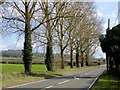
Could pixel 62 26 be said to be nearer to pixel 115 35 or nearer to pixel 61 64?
pixel 61 64

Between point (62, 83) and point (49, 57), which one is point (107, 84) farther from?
point (49, 57)

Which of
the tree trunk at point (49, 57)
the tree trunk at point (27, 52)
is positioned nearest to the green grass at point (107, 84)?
the tree trunk at point (27, 52)

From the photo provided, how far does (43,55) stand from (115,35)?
13.4 meters

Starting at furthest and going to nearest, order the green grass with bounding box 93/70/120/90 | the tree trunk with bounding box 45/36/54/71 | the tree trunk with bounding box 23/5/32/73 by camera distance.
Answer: the tree trunk with bounding box 45/36/54/71 < the tree trunk with bounding box 23/5/32/73 < the green grass with bounding box 93/70/120/90

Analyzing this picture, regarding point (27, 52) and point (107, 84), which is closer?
point (107, 84)

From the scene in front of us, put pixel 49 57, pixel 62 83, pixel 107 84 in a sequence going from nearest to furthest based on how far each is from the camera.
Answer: pixel 107 84
pixel 62 83
pixel 49 57

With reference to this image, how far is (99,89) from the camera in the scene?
41.7ft

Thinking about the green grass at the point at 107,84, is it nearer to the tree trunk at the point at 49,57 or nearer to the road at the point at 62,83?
the road at the point at 62,83

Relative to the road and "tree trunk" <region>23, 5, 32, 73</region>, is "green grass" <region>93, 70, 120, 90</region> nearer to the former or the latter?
the road

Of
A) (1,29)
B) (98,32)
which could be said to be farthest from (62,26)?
(1,29)

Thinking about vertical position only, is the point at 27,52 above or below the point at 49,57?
above

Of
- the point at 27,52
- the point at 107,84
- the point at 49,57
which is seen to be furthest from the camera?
the point at 49,57

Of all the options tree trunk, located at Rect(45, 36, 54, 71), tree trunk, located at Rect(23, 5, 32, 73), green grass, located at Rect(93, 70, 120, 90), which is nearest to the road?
green grass, located at Rect(93, 70, 120, 90)

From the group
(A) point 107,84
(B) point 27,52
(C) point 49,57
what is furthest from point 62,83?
(C) point 49,57
